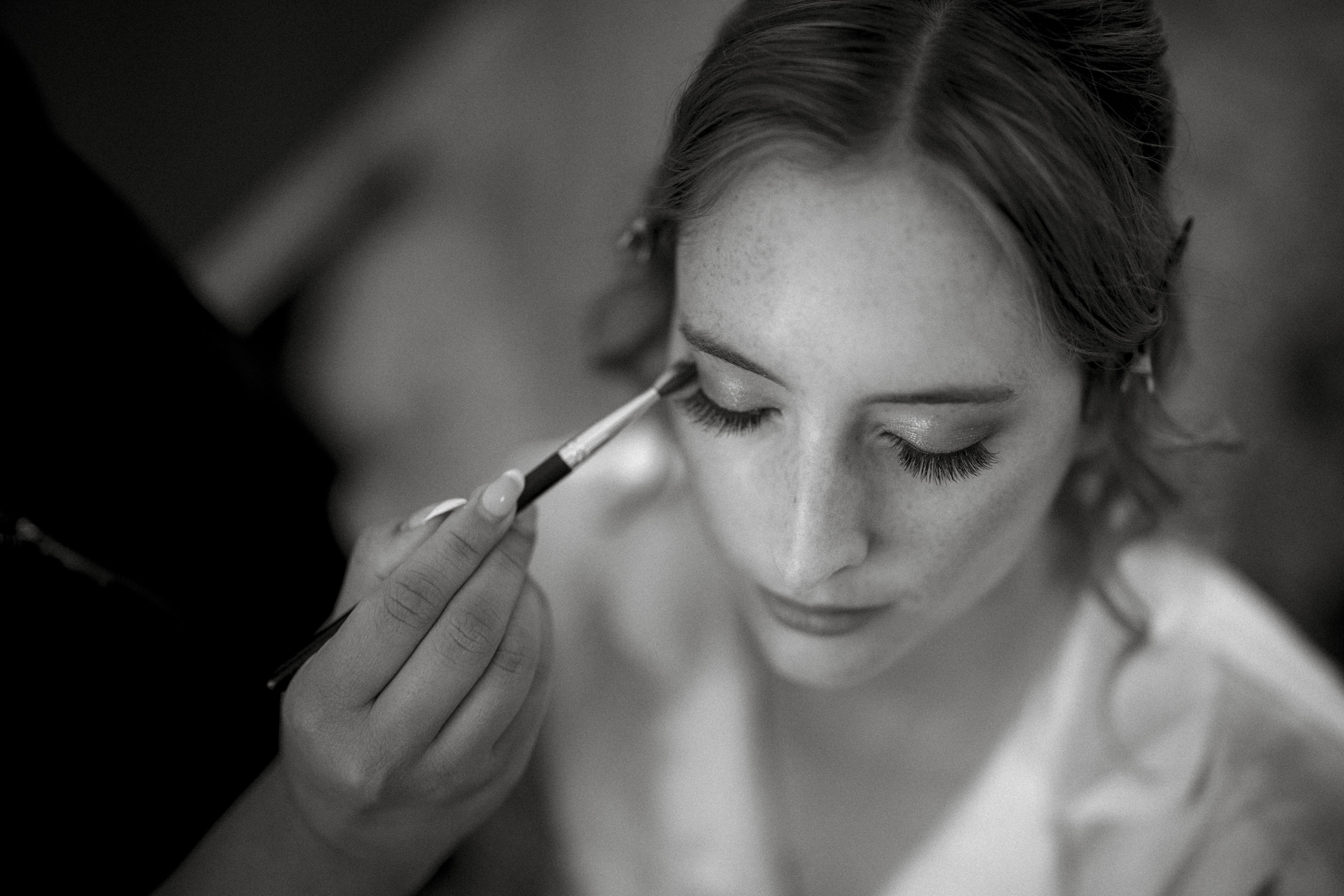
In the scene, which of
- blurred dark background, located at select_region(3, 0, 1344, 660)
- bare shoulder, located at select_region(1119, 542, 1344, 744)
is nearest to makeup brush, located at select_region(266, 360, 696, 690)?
bare shoulder, located at select_region(1119, 542, 1344, 744)

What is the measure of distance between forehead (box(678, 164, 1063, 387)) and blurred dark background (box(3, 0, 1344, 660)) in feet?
2.38

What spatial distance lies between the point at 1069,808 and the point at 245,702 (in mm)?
740

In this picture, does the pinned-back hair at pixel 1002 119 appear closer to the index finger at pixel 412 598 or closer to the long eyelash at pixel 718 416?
the long eyelash at pixel 718 416

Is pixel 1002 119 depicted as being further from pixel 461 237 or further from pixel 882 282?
pixel 461 237

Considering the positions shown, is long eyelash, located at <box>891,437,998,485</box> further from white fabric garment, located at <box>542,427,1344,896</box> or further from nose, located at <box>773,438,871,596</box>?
white fabric garment, located at <box>542,427,1344,896</box>

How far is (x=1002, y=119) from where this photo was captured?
60 centimetres

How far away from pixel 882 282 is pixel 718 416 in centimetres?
17

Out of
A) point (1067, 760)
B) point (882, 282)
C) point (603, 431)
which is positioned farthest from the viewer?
point (1067, 760)

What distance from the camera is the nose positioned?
0.65 metres

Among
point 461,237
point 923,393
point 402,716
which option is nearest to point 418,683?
point 402,716

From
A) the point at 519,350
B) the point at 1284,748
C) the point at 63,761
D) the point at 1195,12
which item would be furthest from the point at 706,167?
the point at 1195,12

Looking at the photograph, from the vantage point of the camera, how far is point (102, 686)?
0.74 metres

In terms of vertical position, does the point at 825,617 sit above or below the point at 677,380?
below

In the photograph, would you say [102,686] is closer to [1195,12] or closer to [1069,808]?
[1069,808]
